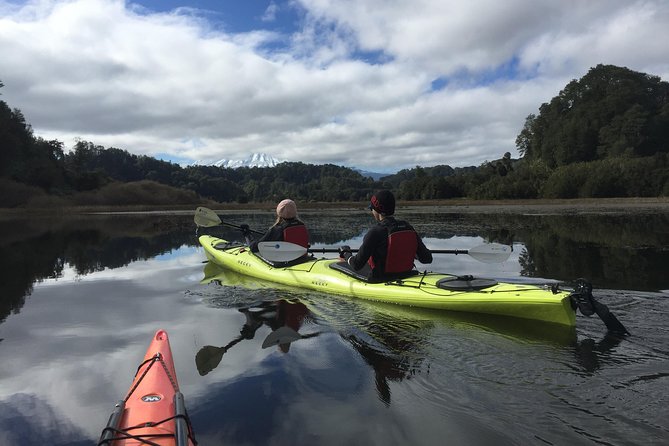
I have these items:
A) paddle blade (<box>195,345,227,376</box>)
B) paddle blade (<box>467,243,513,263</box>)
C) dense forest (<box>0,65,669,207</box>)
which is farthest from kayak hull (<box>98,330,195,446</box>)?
dense forest (<box>0,65,669,207</box>)

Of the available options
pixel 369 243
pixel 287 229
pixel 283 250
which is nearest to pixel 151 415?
pixel 369 243

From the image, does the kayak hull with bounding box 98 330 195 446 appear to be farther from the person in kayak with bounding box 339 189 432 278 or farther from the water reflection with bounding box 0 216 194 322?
the water reflection with bounding box 0 216 194 322

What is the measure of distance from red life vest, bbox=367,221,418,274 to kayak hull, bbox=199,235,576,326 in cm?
24

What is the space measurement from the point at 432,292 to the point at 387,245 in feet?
3.17

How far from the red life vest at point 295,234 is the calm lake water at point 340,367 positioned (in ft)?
3.33

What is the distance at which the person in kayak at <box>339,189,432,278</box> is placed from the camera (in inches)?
262

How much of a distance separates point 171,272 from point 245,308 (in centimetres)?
440

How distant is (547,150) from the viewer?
7312 cm

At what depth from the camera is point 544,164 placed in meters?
64.9

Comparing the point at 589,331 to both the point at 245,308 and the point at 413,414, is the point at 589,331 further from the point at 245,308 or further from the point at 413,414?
the point at 245,308

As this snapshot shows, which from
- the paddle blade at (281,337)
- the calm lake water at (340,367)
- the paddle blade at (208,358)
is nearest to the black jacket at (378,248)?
the calm lake water at (340,367)

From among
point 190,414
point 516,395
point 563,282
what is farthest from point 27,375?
point 563,282

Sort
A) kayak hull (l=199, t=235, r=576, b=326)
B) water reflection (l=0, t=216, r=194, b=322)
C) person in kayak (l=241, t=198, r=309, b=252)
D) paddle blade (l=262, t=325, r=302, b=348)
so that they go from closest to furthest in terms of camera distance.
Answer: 1. paddle blade (l=262, t=325, r=302, b=348)
2. kayak hull (l=199, t=235, r=576, b=326)
3. person in kayak (l=241, t=198, r=309, b=252)
4. water reflection (l=0, t=216, r=194, b=322)

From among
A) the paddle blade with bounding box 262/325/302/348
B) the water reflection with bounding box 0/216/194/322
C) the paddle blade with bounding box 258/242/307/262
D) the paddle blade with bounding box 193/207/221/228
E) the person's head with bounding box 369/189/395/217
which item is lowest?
the water reflection with bounding box 0/216/194/322
